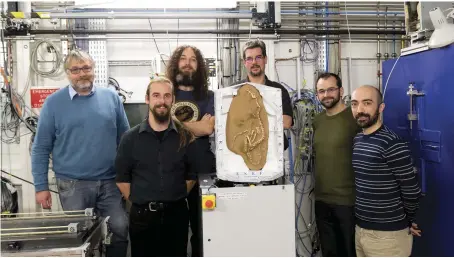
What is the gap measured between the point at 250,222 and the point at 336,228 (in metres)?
0.84

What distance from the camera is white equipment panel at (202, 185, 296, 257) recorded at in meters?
1.62

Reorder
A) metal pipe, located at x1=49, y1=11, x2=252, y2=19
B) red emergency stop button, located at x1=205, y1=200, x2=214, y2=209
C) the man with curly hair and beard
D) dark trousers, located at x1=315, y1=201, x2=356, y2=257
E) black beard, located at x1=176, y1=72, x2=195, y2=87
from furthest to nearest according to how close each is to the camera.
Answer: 1. metal pipe, located at x1=49, y1=11, x2=252, y2=19
2. black beard, located at x1=176, y1=72, x2=195, y2=87
3. dark trousers, located at x1=315, y1=201, x2=356, y2=257
4. the man with curly hair and beard
5. red emergency stop button, located at x1=205, y1=200, x2=214, y2=209

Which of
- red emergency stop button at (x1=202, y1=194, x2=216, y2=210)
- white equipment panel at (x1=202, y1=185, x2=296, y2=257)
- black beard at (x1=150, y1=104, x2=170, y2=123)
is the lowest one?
white equipment panel at (x1=202, y1=185, x2=296, y2=257)

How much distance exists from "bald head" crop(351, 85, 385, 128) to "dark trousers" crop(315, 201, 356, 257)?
0.56 m

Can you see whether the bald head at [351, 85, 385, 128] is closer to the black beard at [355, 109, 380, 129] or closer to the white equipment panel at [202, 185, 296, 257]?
the black beard at [355, 109, 380, 129]

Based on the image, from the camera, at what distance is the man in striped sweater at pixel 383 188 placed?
185 cm

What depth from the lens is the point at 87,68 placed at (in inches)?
83.4

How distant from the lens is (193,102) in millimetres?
2211

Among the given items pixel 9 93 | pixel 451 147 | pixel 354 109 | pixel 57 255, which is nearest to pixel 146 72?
pixel 9 93

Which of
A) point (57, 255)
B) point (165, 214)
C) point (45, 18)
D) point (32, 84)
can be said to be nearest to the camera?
point (57, 255)

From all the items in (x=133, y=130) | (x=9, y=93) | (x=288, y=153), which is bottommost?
(x=288, y=153)

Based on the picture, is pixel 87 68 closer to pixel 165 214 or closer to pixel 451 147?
pixel 165 214

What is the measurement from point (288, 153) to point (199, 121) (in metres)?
1.11

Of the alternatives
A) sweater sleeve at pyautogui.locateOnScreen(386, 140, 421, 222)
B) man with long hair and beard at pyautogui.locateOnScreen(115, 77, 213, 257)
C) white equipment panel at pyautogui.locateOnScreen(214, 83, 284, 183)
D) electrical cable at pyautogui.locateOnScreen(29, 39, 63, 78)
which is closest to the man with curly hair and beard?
man with long hair and beard at pyautogui.locateOnScreen(115, 77, 213, 257)
